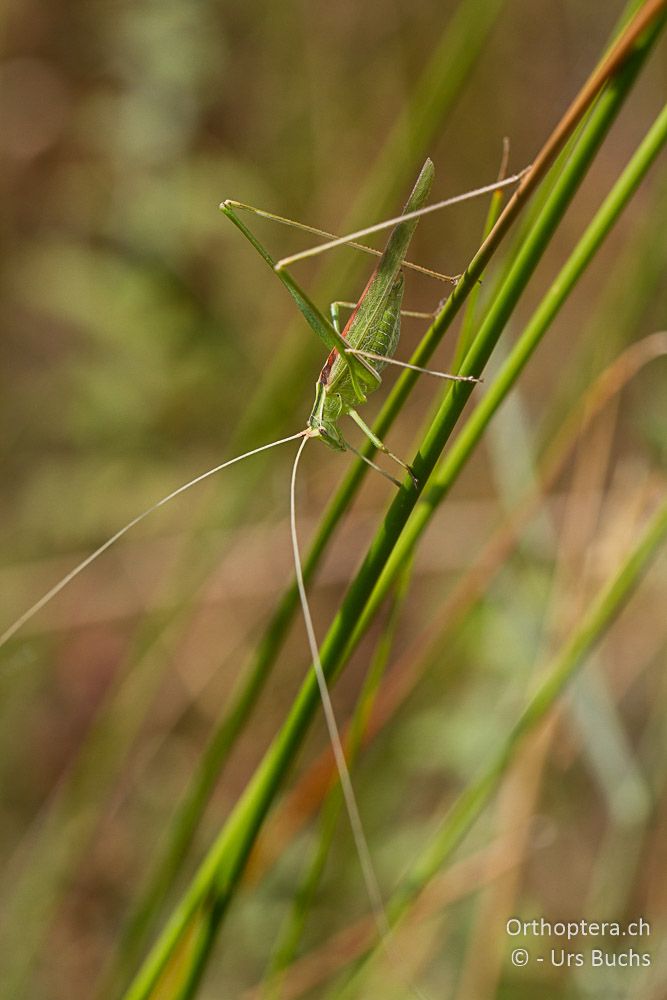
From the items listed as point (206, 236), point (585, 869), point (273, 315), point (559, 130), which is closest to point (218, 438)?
point (273, 315)

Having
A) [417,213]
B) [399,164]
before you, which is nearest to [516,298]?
[417,213]

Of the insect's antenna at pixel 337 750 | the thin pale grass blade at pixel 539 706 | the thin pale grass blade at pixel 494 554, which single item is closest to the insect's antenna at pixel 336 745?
the insect's antenna at pixel 337 750

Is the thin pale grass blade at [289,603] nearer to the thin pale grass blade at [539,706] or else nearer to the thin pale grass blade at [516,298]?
the thin pale grass blade at [516,298]

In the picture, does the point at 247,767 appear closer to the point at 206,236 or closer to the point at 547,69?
the point at 206,236

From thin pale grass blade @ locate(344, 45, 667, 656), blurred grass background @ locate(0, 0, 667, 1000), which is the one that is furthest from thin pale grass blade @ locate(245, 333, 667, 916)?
thin pale grass blade @ locate(344, 45, 667, 656)

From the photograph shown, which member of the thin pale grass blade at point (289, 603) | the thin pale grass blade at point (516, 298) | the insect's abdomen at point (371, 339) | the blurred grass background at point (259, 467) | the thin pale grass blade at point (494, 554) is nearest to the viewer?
the thin pale grass blade at point (516, 298)

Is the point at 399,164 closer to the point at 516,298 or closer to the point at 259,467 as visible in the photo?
the point at 259,467

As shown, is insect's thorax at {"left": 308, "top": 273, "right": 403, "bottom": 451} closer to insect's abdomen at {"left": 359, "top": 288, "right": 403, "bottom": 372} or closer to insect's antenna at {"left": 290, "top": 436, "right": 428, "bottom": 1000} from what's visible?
insect's abdomen at {"left": 359, "top": 288, "right": 403, "bottom": 372}
